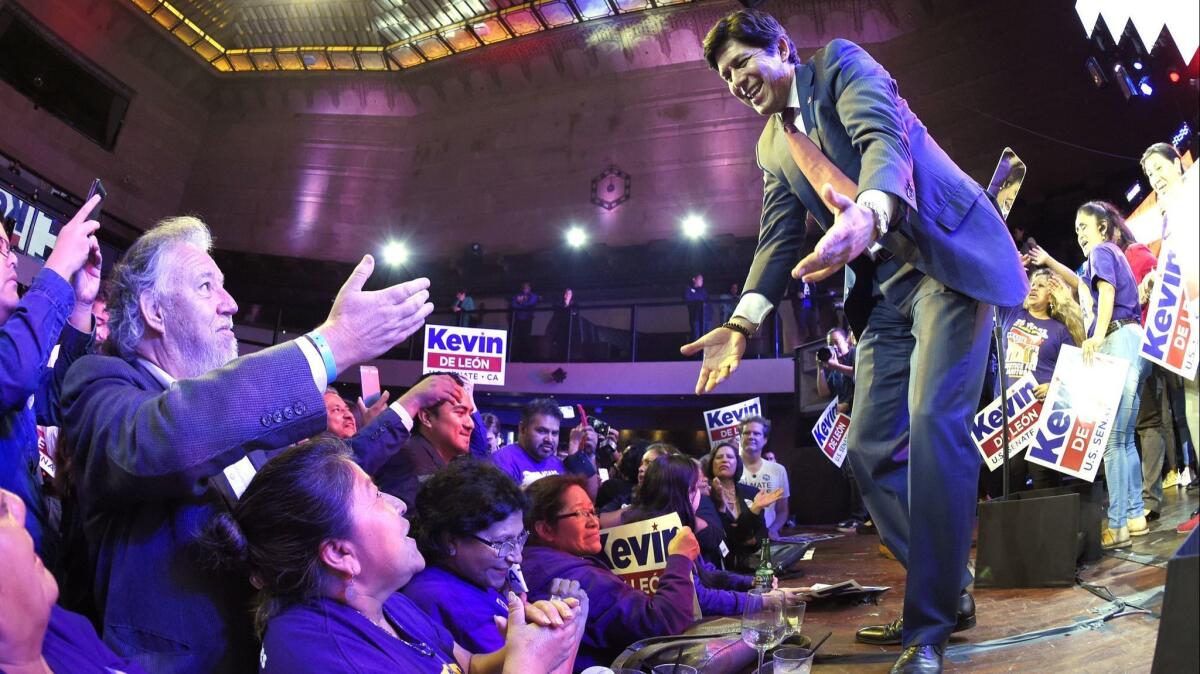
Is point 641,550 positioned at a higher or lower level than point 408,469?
lower

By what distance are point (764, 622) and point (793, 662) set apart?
0.40 feet

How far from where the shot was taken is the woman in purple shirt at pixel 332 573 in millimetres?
1200

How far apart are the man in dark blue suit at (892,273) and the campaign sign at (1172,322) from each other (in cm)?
54

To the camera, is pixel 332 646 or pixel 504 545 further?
pixel 504 545

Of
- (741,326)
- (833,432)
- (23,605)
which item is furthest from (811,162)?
(833,432)

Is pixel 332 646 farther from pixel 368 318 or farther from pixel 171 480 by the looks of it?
pixel 368 318

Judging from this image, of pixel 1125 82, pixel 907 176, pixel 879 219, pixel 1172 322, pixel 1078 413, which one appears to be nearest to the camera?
pixel 1172 322

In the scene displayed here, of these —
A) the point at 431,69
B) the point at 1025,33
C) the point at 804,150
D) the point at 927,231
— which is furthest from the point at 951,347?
the point at 431,69

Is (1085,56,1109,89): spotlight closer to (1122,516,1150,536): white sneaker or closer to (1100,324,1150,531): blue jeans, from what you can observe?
(1100,324,1150,531): blue jeans

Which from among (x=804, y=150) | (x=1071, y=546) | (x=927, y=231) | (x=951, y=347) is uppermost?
(x=804, y=150)

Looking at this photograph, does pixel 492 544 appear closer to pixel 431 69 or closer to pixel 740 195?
pixel 740 195

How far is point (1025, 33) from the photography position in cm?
959

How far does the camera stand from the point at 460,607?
1.76 meters

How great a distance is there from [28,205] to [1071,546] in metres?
10.6
